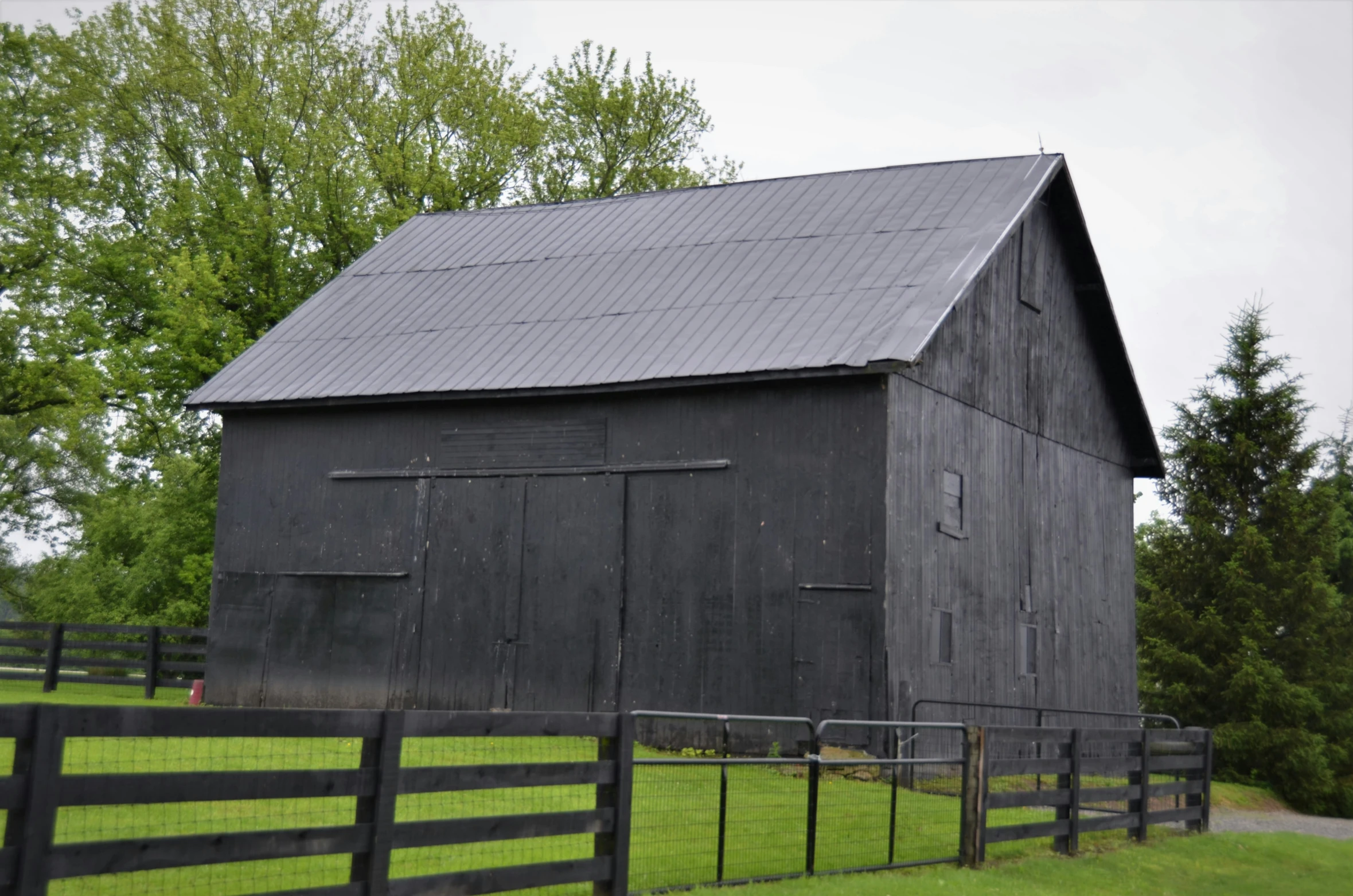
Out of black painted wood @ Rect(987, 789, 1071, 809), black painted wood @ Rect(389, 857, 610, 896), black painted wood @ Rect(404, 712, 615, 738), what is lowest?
black painted wood @ Rect(389, 857, 610, 896)

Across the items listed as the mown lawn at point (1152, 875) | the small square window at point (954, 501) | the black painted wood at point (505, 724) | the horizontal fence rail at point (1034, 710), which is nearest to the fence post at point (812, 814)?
the mown lawn at point (1152, 875)

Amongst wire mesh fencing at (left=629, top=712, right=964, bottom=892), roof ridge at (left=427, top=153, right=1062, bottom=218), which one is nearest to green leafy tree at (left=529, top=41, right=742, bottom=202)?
roof ridge at (left=427, top=153, right=1062, bottom=218)

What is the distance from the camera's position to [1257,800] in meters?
22.6

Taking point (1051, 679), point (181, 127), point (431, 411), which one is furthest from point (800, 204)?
point (181, 127)

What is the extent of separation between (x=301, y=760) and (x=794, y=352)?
7221 millimetres

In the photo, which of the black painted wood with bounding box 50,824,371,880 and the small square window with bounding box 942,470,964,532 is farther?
the small square window with bounding box 942,470,964,532

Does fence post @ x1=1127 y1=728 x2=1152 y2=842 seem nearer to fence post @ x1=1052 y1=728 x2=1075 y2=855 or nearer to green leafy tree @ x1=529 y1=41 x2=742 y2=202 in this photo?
fence post @ x1=1052 y1=728 x2=1075 y2=855

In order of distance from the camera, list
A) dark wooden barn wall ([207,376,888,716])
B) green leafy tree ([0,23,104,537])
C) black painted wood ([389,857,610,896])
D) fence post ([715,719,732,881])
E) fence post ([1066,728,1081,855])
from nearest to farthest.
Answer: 1. black painted wood ([389,857,610,896])
2. fence post ([715,719,732,881])
3. fence post ([1066,728,1081,855])
4. dark wooden barn wall ([207,376,888,716])
5. green leafy tree ([0,23,104,537])

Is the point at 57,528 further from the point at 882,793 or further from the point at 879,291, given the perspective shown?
the point at 882,793

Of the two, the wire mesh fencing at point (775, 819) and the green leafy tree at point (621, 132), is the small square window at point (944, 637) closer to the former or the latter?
the wire mesh fencing at point (775, 819)

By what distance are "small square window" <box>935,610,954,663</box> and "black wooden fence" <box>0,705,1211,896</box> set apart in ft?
6.91

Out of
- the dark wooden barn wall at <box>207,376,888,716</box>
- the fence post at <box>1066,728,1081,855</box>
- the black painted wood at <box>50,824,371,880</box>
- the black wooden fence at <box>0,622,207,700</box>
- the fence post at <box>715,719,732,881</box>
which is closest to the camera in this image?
the black painted wood at <box>50,824,371,880</box>

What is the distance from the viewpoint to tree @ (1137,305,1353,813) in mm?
24734

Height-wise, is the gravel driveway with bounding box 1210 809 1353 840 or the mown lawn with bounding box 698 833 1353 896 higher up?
the mown lawn with bounding box 698 833 1353 896
